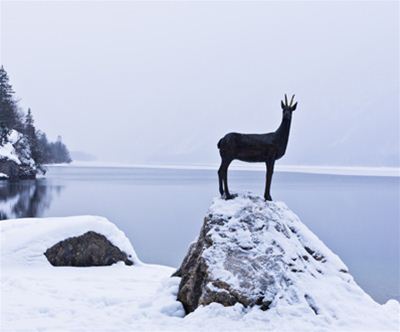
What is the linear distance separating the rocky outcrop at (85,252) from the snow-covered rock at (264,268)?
5408 mm

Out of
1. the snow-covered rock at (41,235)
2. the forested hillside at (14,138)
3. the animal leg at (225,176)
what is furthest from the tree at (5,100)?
the animal leg at (225,176)

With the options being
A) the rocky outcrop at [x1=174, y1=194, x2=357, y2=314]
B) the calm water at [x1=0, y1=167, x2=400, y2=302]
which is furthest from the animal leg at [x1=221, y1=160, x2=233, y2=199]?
the calm water at [x1=0, y1=167, x2=400, y2=302]

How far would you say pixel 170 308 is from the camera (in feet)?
29.7

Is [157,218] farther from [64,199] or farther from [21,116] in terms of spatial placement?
[21,116]

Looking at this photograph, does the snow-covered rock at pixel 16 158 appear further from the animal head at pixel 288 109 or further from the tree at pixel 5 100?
the animal head at pixel 288 109

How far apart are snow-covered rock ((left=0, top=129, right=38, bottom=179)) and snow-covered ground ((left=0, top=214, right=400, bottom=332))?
59279mm

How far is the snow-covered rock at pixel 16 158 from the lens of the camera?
225 ft

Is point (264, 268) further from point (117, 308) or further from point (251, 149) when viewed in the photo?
point (117, 308)

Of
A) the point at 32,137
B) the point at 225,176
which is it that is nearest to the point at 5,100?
the point at 32,137

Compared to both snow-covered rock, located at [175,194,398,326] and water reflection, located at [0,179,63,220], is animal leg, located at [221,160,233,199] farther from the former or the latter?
water reflection, located at [0,179,63,220]

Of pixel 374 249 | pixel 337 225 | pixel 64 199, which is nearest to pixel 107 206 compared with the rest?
pixel 64 199

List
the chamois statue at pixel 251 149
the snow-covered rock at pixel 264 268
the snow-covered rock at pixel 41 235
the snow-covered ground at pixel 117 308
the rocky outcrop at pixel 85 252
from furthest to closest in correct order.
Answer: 1. the rocky outcrop at pixel 85 252
2. the snow-covered rock at pixel 41 235
3. the chamois statue at pixel 251 149
4. the snow-covered rock at pixel 264 268
5. the snow-covered ground at pixel 117 308

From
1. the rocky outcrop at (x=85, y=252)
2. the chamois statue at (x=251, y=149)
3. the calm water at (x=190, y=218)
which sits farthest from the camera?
the calm water at (x=190, y=218)

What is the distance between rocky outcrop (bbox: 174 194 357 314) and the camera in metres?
8.23
